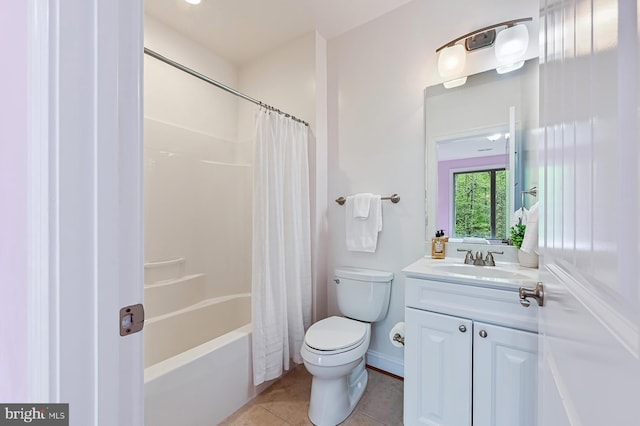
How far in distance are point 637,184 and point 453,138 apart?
159cm

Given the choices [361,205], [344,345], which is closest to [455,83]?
[361,205]

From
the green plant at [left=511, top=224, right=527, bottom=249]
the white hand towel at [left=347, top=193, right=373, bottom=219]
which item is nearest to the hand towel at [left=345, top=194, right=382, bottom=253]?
the white hand towel at [left=347, top=193, right=373, bottom=219]

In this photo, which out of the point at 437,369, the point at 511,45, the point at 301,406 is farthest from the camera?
the point at 301,406

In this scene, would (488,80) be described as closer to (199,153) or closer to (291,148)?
(291,148)

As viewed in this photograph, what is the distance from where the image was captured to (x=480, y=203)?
160 cm

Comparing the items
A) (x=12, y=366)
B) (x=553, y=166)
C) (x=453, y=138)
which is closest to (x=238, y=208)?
(x=453, y=138)

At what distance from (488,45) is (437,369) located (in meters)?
1.82

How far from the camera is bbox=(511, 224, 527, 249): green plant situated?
1419mm

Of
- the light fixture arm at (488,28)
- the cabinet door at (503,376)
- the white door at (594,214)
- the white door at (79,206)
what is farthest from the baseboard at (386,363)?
the light fixture arm at (488,28)

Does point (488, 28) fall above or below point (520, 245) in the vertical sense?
above

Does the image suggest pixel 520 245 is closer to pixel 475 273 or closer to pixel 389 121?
pixel 475 273

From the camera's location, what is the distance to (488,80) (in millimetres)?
1575

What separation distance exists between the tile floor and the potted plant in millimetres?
1105

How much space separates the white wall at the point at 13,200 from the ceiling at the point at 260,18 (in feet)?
5.73
